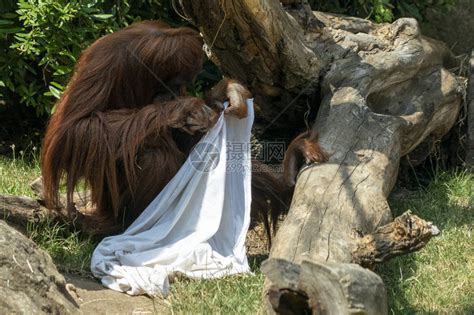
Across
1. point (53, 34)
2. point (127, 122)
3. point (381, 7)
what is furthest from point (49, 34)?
point (381, 7)

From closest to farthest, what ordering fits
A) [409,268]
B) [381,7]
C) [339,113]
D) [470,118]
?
[409,268] → [339,113] → [470,118] → [381,7]

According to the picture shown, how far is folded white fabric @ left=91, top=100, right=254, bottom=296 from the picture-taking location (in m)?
3.75

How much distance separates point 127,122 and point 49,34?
1.45m

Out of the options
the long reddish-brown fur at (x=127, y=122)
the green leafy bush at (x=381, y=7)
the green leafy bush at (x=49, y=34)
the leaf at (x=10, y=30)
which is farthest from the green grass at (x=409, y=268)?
the green leafy bush at (x=381, y=7)

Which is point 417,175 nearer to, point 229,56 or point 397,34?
point 397,34

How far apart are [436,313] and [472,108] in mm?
2162

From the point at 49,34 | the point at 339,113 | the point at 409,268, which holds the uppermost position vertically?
the point at 49,34

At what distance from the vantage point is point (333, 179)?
3805 millimetres

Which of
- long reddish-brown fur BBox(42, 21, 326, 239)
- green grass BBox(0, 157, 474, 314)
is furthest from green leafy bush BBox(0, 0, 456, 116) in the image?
long reddish-brown fur BBox(42, 21, 326, 239)

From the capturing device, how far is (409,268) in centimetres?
392

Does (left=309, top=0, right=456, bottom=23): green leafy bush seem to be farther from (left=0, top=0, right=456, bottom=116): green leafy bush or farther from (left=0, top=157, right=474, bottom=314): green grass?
(left=0, top=157, right=474, bottom=314): green grass

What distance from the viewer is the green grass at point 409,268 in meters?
3.41

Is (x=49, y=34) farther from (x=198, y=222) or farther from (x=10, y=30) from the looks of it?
(x=198, y=222)

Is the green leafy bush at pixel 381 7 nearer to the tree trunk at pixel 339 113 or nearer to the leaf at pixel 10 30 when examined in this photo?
the tree trunk at pixel 339 113
